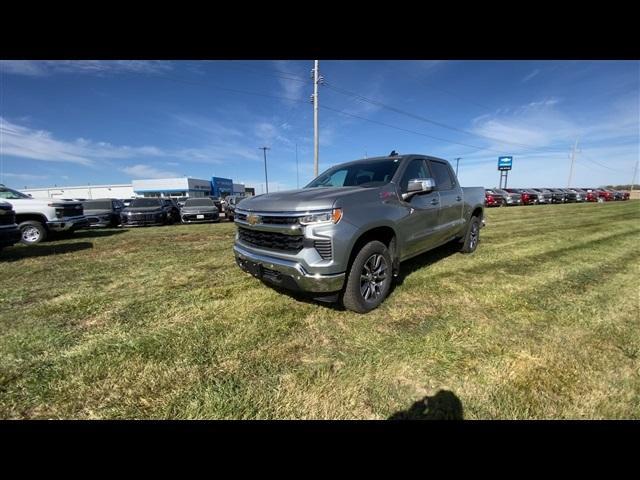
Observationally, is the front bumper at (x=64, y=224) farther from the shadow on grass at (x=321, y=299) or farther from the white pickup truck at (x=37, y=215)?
the shadow on grass at (x=321, y=299)

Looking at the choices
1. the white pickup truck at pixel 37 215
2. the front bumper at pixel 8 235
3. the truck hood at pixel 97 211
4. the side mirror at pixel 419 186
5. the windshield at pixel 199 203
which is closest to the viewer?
the side mirror at pixel 419 186

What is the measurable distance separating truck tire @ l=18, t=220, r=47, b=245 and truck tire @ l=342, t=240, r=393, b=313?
1014 centimetres

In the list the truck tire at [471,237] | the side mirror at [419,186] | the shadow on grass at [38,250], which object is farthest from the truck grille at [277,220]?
the shadow on grass at [38,250]

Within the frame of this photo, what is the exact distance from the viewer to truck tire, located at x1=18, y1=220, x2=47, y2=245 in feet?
26.8

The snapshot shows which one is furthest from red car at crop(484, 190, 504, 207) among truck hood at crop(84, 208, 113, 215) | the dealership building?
the dealership building

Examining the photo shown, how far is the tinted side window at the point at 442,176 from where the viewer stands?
4.75 m

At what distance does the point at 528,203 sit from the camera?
29891mm

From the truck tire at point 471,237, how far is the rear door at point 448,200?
61 centimetres

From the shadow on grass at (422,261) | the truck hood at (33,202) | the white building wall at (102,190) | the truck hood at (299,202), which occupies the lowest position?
the shadow on grass at (422,261)
